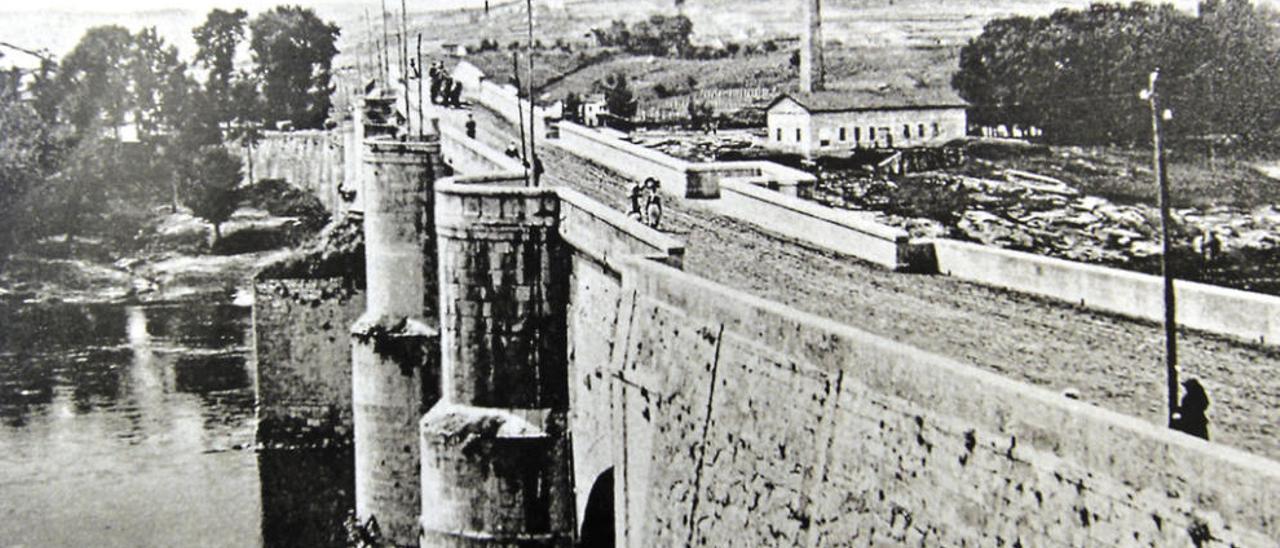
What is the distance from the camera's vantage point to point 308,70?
7994cm

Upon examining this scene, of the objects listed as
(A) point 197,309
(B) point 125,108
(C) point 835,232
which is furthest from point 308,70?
(C) point 835,232

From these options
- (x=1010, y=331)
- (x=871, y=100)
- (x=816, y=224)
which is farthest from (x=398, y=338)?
(x=1010, y=331)

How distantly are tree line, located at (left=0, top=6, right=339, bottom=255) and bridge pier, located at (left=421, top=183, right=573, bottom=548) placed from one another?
4878 cm

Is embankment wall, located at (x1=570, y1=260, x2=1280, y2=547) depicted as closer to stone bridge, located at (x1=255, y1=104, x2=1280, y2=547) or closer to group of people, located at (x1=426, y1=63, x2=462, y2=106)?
stone bridge, located at (x1=255, y1=104, x2=1280, y2=547)

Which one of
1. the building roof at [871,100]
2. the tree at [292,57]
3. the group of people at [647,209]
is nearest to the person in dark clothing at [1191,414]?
the group of people at [647,209]

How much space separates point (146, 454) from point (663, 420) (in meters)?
27.7

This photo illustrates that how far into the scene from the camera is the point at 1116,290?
55.3 feet

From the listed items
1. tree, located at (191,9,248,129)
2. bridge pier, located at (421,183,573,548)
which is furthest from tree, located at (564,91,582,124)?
tree, located at (191,9,248,129)

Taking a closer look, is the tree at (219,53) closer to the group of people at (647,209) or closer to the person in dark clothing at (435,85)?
the person in dark clothing at (435,85)

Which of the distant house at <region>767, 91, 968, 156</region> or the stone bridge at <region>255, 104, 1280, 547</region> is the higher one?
the distant house at <region>767, 91, 968, 156</region>

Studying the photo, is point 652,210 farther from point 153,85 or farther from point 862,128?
point 153,85

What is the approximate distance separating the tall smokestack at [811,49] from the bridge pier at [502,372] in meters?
19.6

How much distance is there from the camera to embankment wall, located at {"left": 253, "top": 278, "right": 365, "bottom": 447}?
1620 inches

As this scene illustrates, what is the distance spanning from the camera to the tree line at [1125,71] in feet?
80.2
